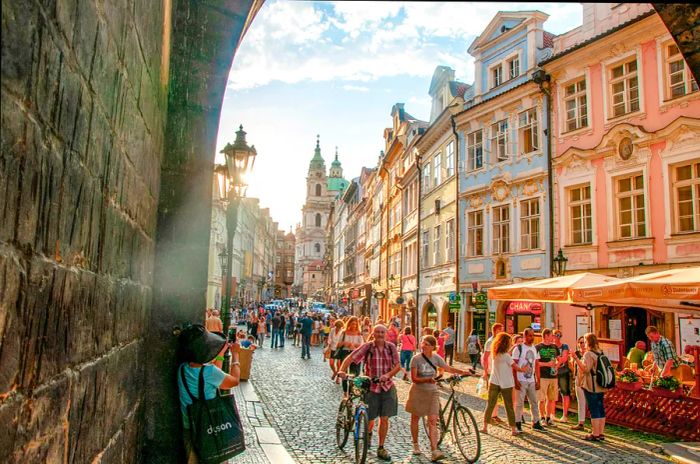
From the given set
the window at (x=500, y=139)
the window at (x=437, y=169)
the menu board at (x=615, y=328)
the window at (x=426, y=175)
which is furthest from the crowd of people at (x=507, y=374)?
the window at (x=426, y=175)

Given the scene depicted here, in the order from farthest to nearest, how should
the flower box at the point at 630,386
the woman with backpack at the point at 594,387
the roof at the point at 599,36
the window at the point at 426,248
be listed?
the window at the point at 426,248 → the roof at the point at 599,36 → the flower box at the point at 630,386 → the woman with backpack at the point at 594,387

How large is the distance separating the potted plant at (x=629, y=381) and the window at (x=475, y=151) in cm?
1450

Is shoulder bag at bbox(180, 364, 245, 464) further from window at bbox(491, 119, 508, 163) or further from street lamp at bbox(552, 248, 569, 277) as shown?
window at bbox(491, 119, 508, 163)

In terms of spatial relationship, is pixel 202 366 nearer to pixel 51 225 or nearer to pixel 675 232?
pixel 51 225

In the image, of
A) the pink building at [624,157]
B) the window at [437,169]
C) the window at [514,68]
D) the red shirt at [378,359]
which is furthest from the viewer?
the window at [437,169]

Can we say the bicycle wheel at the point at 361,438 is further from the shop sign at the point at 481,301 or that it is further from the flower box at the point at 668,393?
the shop sign at the point at 481,301

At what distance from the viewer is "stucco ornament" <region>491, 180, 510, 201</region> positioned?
23.0 m

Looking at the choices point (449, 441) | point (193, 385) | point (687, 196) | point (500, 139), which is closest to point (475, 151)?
point (500, 139)

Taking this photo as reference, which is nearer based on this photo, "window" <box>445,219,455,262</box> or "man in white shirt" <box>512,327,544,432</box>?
"man in white shirt" <box>512,327,544,432</box>

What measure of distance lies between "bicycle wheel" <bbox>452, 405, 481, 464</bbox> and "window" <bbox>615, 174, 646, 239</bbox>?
37.0 ft

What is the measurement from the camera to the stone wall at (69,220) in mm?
1341

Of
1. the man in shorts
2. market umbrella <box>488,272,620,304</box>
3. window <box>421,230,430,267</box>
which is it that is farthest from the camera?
window <box>421,230,430,267</box>

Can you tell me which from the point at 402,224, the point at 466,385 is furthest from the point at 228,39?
the point at 402,224

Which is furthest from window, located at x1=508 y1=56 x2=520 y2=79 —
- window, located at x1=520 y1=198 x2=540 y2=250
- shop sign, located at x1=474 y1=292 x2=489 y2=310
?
shop sign, located at x1=474 y1=292 x2=489 y2=310
